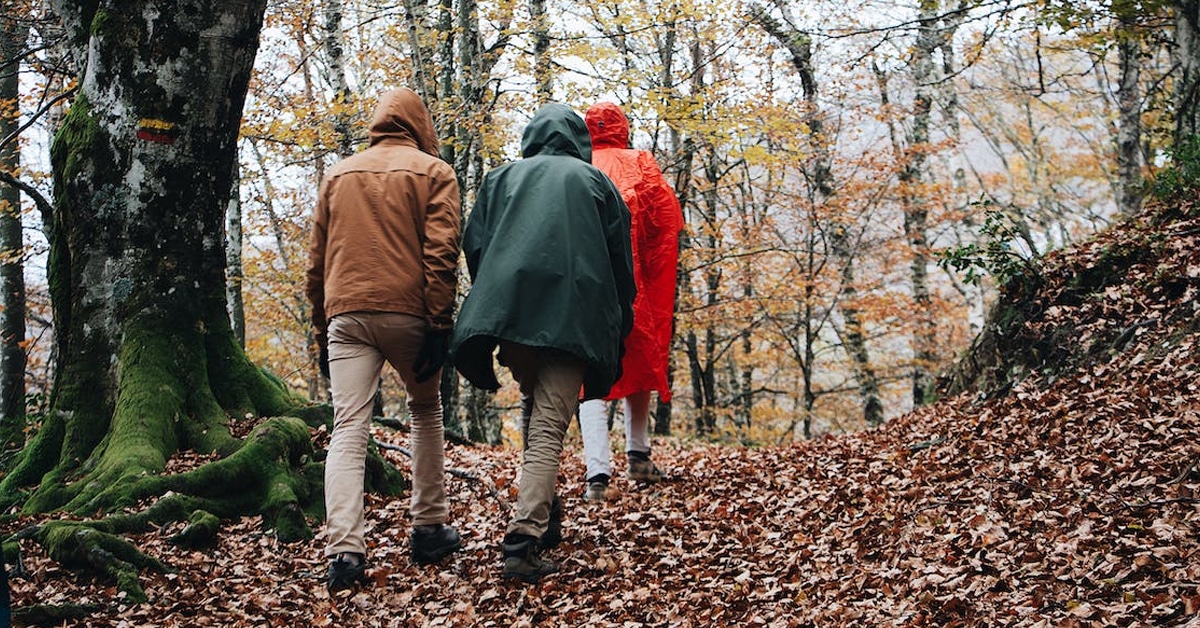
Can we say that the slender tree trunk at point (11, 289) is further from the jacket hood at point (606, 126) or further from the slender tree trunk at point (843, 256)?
the slender tree trunk at point (843, 256)

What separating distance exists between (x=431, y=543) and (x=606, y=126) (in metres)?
3.18

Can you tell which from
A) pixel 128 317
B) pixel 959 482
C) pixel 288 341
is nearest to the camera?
pixel 959 482

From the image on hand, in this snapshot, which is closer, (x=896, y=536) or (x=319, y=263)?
(x=319, y=263)

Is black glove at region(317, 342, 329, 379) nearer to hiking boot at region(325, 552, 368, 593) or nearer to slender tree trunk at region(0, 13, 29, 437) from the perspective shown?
hiking boot at region(325, 552, 368, 593)

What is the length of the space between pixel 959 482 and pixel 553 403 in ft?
8.77

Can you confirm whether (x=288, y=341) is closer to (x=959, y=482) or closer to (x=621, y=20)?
(x=621, y=20)

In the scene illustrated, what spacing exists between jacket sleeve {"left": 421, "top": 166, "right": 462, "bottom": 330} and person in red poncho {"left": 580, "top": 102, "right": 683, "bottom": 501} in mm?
1699

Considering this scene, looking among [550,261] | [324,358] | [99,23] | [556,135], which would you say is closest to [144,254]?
[99,23]

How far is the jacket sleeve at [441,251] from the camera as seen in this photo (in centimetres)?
446

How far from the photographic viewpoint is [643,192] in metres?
6.18

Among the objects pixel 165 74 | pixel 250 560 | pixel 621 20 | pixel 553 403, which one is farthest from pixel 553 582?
pixel 621 20

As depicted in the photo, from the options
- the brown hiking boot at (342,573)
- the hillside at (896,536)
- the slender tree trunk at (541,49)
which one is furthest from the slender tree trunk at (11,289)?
the brown hiking boot at (342,573)

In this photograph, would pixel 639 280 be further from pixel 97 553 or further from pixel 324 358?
pixel 97 553

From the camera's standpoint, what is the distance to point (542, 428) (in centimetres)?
456
